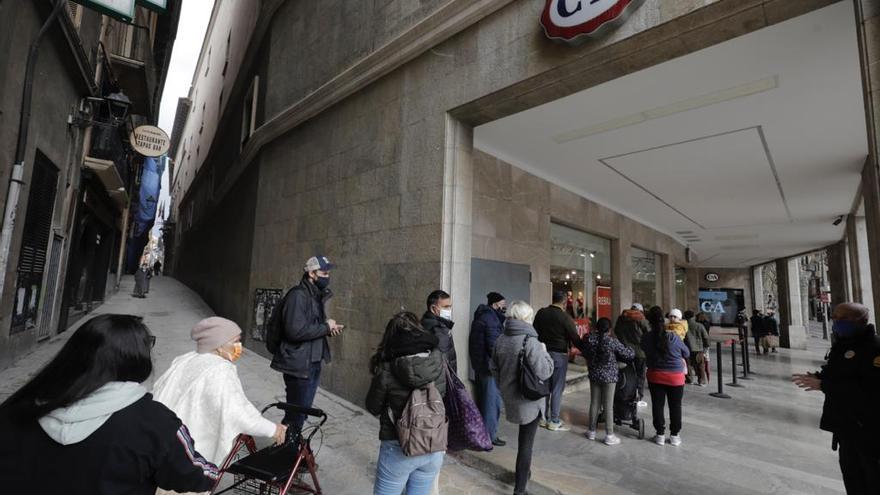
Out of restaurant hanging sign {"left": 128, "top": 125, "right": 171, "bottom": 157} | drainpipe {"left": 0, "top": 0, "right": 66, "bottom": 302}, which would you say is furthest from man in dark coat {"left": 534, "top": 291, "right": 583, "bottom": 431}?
restaurant hanging sign {"left": 128, "top": 125, "right": 171, "bottom": 157}

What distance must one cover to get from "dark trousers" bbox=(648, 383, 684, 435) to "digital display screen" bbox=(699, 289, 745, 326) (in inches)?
899

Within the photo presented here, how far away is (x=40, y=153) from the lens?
670 cm

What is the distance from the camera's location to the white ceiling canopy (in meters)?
4.64

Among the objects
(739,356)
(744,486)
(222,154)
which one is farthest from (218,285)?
(739,356)

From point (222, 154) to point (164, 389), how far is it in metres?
18.6

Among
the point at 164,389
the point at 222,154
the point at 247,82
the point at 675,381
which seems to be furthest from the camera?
the point at 222,154

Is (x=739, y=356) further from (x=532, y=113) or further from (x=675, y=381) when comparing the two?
(x=532, y=113)

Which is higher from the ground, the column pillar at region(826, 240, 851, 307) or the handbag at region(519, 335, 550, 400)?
the column pillar at region(826, 240, 851, 307)

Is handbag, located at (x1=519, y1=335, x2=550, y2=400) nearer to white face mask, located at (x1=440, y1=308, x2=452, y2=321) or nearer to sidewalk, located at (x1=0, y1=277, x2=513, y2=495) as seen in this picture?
white face mask, located at (x1=440, y1=308, x2=452, y2=321)

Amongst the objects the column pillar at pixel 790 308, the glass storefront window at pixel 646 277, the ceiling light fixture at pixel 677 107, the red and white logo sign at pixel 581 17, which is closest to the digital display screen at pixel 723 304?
the column pillar at pixel 790 308

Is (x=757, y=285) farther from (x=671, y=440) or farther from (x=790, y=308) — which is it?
(x=671, y=440)

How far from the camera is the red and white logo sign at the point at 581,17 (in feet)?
13.1

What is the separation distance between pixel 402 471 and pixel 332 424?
3.14 metres

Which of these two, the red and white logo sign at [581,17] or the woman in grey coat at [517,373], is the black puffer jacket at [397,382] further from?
the red and white logo sign at [581,17]
